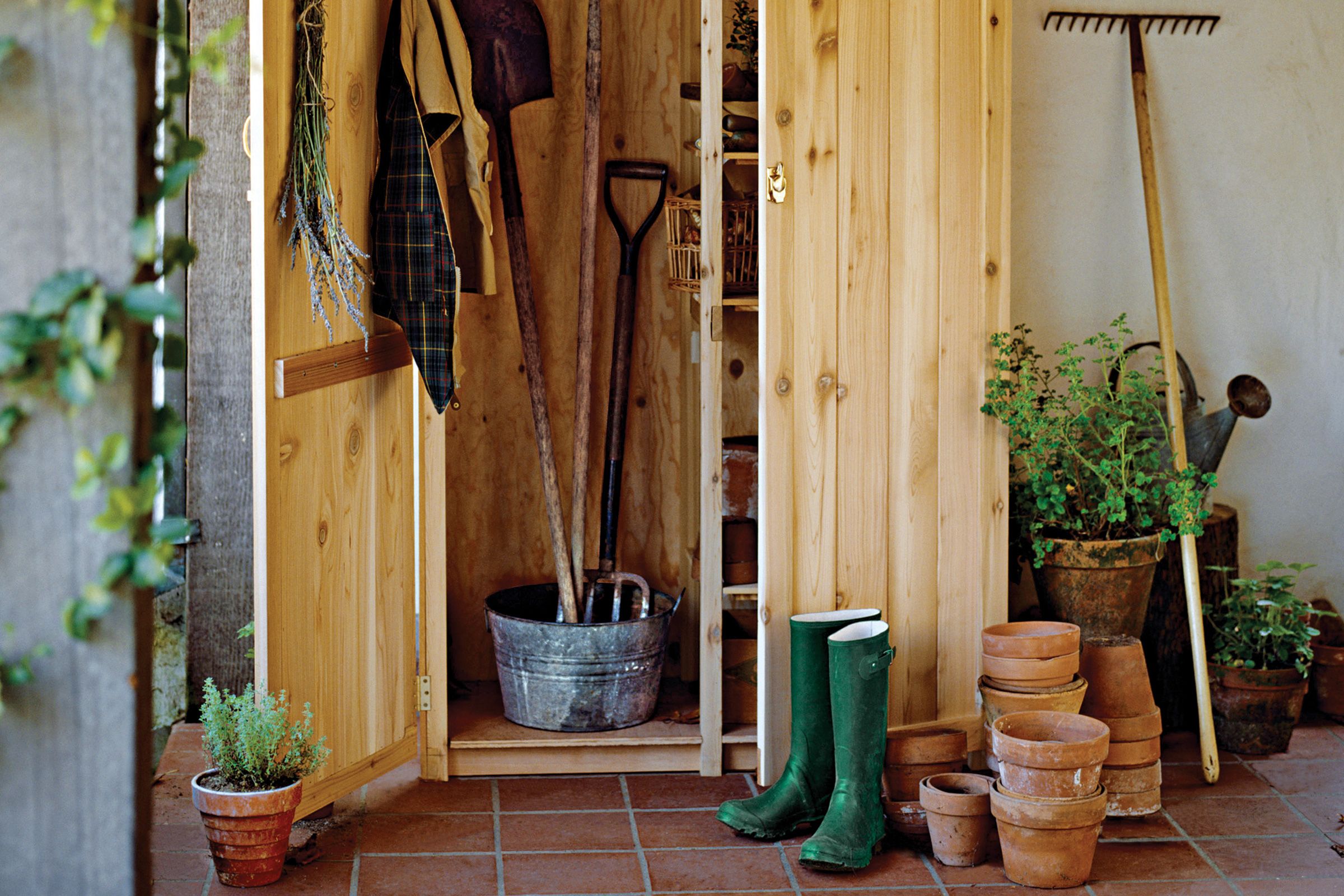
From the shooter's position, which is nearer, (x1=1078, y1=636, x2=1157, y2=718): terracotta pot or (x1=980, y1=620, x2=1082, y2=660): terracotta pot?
(x1=980, y1=620, x2=1082, y2=660): terracotta pot

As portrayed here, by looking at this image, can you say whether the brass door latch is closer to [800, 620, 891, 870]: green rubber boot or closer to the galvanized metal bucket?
[800, 620, 891, 870]: green rubber boot

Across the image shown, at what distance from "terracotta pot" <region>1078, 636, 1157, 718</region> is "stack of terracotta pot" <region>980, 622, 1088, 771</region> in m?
0.09

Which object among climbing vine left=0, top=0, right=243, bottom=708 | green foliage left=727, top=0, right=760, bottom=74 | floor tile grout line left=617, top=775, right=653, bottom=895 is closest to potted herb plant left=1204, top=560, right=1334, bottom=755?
floor tile grout line left=617, top=775, right=653, bottom=895

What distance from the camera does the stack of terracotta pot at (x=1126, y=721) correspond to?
2.86 m

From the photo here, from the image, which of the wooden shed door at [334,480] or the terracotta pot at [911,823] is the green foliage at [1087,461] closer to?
the terracotta pot at [911,823]

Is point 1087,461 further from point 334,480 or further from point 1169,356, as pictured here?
point 334,480

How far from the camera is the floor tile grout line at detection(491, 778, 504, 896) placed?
257cm

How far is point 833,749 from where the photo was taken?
2.82 m

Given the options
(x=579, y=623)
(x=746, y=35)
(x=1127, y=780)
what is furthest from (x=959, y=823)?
(x=746, y=35)

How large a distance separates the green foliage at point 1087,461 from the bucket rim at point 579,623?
884 millimetres

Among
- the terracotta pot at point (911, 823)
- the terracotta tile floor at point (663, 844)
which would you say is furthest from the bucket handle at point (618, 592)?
the terracotta pot at point (911, 823)

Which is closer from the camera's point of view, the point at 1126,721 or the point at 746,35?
the point at 1126,721

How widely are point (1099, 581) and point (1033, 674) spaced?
Result: 0.38 metres

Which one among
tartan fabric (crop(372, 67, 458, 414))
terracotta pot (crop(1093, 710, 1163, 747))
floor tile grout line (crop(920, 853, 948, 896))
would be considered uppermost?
tartan fabric (crop(372, 67, 458, 414))
